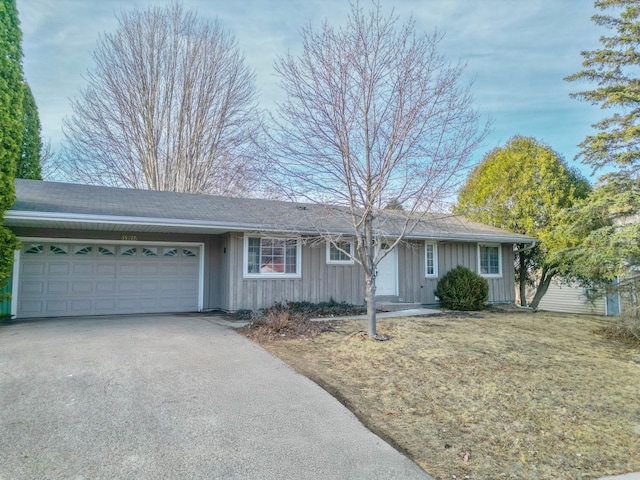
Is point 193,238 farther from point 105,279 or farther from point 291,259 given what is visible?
point 291,259

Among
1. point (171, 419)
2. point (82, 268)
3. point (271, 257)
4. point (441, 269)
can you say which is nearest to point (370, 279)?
point (171, 419)

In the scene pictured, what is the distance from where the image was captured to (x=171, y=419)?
12.9 feet

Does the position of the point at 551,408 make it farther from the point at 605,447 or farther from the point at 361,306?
the point at 361,306

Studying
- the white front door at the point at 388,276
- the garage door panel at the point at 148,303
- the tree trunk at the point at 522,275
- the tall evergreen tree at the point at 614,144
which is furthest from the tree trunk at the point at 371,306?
the tree trunk at the point at 522,275

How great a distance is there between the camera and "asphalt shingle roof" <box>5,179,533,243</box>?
8430 millimetres

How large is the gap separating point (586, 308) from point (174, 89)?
22.1m

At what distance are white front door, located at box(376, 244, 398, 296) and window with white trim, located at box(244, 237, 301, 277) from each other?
297 cm

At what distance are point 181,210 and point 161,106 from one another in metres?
12.5

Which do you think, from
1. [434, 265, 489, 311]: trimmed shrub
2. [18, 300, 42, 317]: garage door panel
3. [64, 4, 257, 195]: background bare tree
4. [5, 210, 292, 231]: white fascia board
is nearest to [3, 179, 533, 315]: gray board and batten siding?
[5, 210, 292, 231]: white fascia board

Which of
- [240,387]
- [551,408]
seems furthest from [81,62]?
[551,408]

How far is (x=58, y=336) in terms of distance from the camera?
707 cm

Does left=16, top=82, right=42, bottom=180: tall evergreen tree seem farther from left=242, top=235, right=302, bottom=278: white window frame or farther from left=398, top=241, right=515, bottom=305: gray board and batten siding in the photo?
left=398, top=241, right=515, bottom=305: gray board and batten siding

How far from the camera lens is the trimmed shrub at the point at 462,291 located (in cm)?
1255

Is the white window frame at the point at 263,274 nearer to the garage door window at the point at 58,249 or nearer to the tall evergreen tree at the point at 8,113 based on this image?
the garage door window at the point at 58,249
